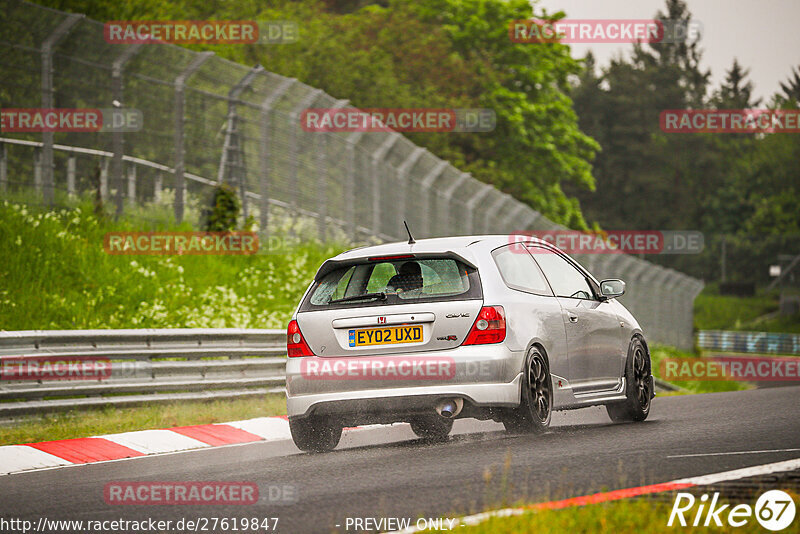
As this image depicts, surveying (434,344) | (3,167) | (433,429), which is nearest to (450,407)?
(434,344)

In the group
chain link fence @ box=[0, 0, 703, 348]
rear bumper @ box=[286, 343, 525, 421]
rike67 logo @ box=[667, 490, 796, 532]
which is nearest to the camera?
rike67 logo @ box=[667, 490, 796, 532]

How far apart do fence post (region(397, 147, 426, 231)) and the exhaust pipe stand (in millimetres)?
14654

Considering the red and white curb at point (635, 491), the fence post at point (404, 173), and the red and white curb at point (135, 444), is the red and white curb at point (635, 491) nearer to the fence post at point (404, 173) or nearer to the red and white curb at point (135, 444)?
the red and white curb at point (135, 444)

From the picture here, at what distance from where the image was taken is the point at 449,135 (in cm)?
4828

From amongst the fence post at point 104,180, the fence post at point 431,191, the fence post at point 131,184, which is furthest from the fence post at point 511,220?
the fence post at point 104,180

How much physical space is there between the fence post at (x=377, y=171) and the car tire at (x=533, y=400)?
1362 cm

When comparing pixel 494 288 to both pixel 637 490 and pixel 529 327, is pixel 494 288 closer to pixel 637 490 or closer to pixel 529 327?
pixel 529 327

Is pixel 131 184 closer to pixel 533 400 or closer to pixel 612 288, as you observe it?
pixel 612 288

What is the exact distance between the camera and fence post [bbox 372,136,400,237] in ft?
75.7

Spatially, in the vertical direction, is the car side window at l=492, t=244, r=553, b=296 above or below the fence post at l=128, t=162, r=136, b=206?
below

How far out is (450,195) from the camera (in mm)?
25297

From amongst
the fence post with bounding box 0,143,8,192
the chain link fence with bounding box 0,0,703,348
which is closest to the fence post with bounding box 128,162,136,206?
the chain link fence with bounding box 0,0,703,348

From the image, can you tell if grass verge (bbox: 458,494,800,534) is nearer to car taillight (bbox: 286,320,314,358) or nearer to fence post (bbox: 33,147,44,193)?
car taillight (bbox: 286,320,314,358)

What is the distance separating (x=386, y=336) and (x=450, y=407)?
697mm
